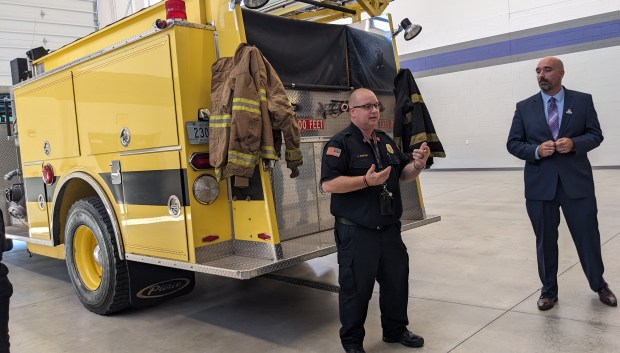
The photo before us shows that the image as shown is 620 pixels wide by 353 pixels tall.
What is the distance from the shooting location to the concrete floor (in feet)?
12.0

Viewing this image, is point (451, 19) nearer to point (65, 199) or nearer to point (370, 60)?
point (370, 60)

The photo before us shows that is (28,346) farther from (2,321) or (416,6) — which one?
(416,6)

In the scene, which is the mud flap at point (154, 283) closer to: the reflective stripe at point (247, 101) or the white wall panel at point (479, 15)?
the reflective stripe at point (247, 101)

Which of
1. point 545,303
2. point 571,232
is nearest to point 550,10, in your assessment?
point 571,232

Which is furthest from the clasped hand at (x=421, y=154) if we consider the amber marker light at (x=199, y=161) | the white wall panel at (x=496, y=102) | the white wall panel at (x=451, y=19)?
the white wall panel at (x=451, y=19)

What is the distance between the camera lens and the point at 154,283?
4.58 meters

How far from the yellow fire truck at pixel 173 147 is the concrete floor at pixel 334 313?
1.26 ft

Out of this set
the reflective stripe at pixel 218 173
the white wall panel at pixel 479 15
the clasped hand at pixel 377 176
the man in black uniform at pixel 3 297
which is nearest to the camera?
the man in black uniform at pixel 3 297

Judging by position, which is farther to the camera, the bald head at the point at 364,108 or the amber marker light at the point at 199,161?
the amber marker light at the point at 199,161

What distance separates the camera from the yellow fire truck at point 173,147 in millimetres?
3791

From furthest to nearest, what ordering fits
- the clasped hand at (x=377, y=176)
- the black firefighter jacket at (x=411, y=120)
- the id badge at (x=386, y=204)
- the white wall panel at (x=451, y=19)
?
the white wall panel at (x=451, y=19) < the black firefighter jacket at (x=411, y=120) < the id badge at (x=386, y=204) < the clasped hand at (x=377, y=176)

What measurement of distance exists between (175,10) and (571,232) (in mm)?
3507

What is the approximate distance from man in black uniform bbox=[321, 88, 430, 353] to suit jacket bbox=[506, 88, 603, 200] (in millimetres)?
1218

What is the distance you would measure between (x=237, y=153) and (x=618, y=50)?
14.8 m
